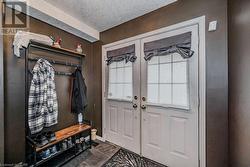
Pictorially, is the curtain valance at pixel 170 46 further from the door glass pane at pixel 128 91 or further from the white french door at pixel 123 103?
the door glass pane at pixel 128 91

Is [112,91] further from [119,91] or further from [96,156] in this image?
[96,156]

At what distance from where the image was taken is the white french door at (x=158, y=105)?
5.82 ft

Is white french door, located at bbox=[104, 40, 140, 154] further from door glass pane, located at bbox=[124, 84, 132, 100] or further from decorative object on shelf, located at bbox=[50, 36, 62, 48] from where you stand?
decorative object on shelf, located at bbox=[50, 36, 62, 48]

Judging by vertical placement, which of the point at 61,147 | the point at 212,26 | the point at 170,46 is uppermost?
the point at 212,26

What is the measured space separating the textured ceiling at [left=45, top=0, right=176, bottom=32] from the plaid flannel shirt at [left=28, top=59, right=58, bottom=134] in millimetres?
982

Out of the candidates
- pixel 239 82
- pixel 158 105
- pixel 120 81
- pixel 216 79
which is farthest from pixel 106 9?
pixel 239 82

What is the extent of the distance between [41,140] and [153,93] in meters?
1.78

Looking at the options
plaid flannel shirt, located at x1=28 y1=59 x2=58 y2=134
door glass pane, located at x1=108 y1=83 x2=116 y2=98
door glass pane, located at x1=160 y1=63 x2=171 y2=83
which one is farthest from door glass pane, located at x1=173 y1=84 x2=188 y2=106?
plaid flannel shirt, located at x1=28 y1=59 x2=58 y2=134

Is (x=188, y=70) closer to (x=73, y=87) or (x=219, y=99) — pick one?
(x=219, y=99)

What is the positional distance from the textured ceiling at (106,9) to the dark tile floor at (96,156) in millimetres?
2508

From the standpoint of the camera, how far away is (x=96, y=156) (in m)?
2.30

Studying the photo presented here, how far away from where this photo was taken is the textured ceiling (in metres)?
1.97

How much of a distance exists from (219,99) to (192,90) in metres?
0.32

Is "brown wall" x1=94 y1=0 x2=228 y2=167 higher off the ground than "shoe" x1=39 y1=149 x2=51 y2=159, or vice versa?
"brown wall" x1=94 y1=0 x2=228 y2=167
